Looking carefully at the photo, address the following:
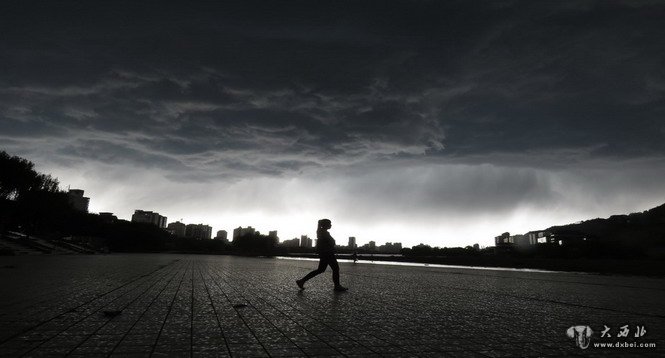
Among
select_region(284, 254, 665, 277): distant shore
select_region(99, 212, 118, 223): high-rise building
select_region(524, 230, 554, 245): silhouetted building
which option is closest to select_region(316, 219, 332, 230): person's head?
select_region(284, 254, 665, 277): distant shore

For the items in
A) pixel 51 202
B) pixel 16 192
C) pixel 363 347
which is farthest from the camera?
pixel 51 202

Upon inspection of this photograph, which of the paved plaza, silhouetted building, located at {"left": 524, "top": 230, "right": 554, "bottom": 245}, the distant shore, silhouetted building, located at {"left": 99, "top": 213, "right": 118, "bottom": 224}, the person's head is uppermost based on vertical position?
silhouetted building, located at {"left": 524, "top": 230, "right": 554, "bottom": 245}

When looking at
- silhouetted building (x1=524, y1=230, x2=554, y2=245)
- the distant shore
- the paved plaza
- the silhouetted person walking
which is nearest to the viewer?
the paved plaza

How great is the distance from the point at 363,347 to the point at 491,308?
3655 mm

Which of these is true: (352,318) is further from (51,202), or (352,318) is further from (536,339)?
(51,202)

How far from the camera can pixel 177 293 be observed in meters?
7.42

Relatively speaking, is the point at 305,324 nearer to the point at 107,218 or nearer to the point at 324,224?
the point at 324,224

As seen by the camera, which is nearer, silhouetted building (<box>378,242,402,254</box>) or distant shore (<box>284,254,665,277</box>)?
distant shore (<box>284,254,665,277</box>)

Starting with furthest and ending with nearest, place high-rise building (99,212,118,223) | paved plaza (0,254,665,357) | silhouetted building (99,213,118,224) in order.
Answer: high-rise building (99,212,118,223), silhouetted building (99,213,118,224), paved plaza (0,254,665,357)

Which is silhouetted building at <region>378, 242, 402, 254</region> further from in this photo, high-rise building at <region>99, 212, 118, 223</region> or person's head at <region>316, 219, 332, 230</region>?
person's head at <region>316, 219, 332, 230</region>

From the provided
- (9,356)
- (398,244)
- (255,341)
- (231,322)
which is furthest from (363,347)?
(398,244)

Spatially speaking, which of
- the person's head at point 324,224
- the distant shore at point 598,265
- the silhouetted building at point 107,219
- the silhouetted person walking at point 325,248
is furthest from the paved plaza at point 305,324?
the silhouetted building at point 107,219

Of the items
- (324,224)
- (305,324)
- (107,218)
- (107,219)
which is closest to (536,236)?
(107,219)

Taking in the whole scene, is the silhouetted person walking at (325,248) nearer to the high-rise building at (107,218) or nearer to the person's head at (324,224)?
the person's head at (324,224)
